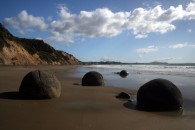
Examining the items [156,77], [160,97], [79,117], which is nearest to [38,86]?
[79,117]

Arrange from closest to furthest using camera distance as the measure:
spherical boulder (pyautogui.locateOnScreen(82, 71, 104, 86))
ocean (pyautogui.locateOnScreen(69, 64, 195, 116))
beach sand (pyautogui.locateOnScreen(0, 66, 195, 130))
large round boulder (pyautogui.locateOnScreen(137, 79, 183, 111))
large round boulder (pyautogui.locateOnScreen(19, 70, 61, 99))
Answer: beach sand (pyautogui.locateOnScreen(0, 66, 195, 130)) → large round boulder (pyautogui.locateOnScreen(137, 79, 183, 111)) → large round boulder (pyautogui.locateOnScreen(19, 70, 61, 99)) → ocean (pyautogui.locateOnScreen(69, 64, 195, 116)) → spherical boulder (pyautogui.locateOnScreen(82, 71, 104, 86))

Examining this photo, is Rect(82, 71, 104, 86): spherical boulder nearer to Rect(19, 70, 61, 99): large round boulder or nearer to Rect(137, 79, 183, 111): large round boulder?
Rect(19, 70, 61, 99): large round boulder

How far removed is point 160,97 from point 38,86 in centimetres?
436

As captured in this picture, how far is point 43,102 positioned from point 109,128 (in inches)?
138


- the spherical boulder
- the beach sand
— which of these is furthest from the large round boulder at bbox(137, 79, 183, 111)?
the spherical boulder

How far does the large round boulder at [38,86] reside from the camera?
928 cm

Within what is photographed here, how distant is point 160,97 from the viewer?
8.49 metres

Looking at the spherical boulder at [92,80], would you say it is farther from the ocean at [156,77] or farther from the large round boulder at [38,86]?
the large round boulder at [38,86]

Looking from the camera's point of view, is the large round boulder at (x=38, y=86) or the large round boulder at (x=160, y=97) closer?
the large round boulder at (x=160, y=97)

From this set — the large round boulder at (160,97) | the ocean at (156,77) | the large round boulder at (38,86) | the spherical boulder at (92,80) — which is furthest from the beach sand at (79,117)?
the spherical boulder at (92,80)

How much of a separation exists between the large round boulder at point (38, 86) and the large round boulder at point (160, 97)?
3324 millimetres

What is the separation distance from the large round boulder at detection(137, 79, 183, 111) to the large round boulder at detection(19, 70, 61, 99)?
10.9ft

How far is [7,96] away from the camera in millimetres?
9664

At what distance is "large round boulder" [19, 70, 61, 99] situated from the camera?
9.28 metres
